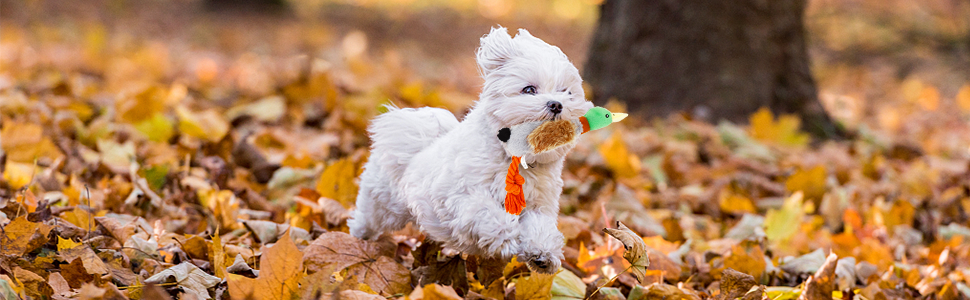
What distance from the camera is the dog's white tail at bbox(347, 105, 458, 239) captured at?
1.75 metres

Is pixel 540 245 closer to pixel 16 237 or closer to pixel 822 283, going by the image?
pixel 822 283

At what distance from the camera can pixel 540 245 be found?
1.48 meters

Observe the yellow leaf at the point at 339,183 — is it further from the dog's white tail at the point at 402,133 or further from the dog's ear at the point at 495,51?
the dog's ear at the point at 495,51

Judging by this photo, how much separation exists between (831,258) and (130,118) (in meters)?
2.81

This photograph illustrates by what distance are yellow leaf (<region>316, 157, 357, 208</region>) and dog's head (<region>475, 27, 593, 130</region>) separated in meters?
0.88

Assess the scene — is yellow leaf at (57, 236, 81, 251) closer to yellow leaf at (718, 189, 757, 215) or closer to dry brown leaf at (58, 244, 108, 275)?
dry brown leaf at (58, 244, 108, 275)

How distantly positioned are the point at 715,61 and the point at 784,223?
2.29 meters

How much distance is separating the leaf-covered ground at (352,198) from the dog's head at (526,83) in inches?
13.7

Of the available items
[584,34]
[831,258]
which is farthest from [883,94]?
[831,258]

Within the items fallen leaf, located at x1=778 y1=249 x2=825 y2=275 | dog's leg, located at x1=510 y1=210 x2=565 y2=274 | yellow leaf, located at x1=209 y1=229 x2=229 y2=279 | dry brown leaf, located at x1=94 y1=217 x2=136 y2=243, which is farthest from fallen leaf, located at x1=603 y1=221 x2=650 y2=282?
dry brown leaf, located at x1=94 y1=217 x2=136 y2=243

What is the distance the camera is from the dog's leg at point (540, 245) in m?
1.48

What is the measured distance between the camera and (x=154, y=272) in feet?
5.51

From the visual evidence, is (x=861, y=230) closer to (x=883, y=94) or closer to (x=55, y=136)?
(x=55, y=136)

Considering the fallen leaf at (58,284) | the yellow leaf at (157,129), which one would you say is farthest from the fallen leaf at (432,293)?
the yellow leaf at (157,129)
